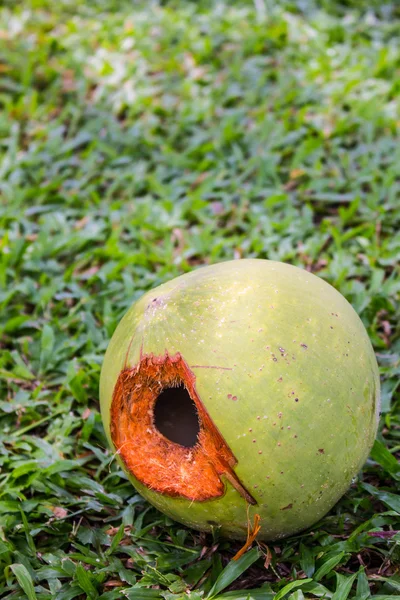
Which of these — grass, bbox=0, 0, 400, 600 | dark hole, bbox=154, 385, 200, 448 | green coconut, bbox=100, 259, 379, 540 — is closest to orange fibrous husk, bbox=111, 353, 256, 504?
green coconut, bbox=100, 259, 379, 540

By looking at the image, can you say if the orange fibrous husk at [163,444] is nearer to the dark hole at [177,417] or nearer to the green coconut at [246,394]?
the green coconut at [246,394]

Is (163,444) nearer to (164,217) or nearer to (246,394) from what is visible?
(246,394)

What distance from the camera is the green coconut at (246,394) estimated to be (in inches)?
63.8

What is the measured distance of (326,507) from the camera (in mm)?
1788

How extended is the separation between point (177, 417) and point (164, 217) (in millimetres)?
1458

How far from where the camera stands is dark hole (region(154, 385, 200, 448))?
1.96 meters

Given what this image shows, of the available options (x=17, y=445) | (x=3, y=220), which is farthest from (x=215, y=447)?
(x=3, y=220)

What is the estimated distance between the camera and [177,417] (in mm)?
1998

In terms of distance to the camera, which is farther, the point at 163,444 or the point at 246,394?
the point at 163,444

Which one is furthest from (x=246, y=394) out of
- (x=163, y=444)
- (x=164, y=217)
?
(x=164, y=217)

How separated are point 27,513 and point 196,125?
243cm

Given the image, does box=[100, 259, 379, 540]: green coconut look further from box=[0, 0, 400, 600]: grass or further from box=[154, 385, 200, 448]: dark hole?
box=[0, 0, 400, 600]: grass

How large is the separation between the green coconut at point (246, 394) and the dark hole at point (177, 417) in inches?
3.1

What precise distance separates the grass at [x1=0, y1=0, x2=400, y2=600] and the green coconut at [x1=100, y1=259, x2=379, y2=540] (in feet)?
0.85
